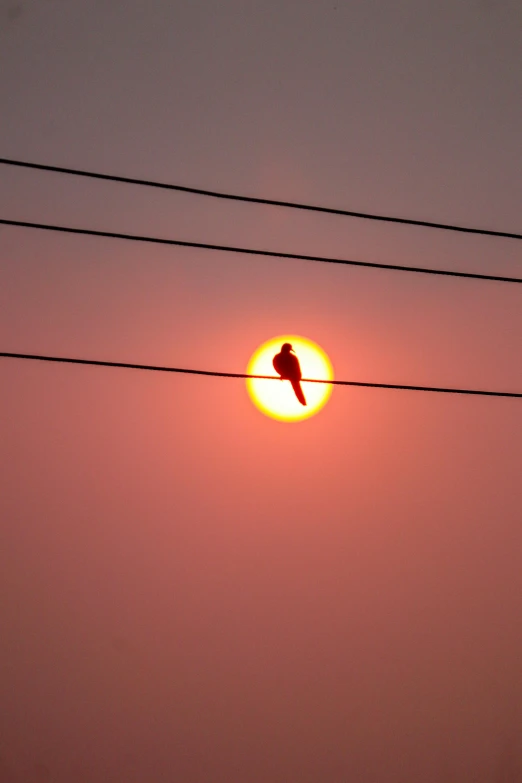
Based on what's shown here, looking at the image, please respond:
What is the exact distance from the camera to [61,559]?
6.38 ft

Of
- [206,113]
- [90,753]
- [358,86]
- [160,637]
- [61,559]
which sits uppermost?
[358,86]

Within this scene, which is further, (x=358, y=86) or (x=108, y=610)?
(x=358, y=86)

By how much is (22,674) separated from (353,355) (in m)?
1.29

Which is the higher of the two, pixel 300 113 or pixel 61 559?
pixel 300 113

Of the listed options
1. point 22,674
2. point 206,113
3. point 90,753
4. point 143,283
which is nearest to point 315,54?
point 206,113

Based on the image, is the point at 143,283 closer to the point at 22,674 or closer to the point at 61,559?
the point at 61,559

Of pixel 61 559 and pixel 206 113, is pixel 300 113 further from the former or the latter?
pixel 61 559

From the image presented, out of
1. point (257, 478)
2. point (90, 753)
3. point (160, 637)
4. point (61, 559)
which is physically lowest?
point (90, 753)

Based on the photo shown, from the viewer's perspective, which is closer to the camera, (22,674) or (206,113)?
(22,674)

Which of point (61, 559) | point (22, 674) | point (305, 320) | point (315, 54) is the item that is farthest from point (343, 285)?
point (22, 674)

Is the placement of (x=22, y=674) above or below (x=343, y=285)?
below

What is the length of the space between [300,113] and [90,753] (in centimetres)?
192

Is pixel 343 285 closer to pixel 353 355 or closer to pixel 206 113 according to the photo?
pixel 353 355

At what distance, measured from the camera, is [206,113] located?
203 centimetres
